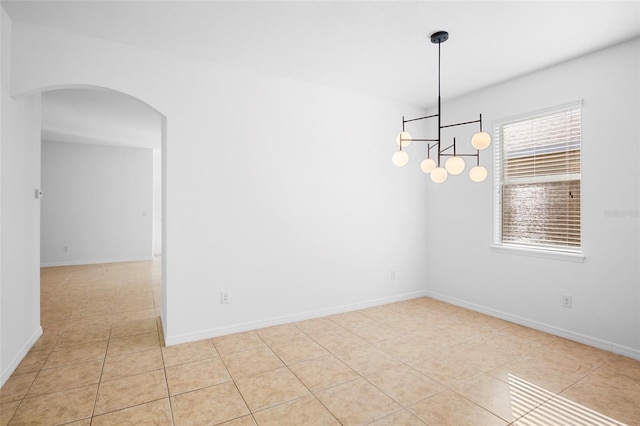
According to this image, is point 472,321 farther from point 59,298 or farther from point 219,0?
point 59,298

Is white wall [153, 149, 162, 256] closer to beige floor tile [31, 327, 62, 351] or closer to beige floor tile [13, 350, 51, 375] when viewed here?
beige floor tile [31, 327, 62, 351]

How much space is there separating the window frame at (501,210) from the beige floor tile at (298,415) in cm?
280

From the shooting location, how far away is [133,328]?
350cm

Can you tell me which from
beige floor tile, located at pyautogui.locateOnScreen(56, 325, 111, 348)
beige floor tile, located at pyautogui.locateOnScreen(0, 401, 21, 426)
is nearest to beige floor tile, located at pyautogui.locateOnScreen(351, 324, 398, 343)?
beige floor tile, located at pyautogui.locateOnScreen(56, 325, 111, 348)

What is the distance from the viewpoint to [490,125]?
12.9ft

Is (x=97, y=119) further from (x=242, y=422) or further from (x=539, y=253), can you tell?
(x=539, y=253)

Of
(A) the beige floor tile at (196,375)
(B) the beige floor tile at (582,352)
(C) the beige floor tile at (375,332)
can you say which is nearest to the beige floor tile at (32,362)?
(A) the beige floor tile at (196,375)

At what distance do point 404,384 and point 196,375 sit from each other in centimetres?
158

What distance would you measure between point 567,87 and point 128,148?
8.20 m

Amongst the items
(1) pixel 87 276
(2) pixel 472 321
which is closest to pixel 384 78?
(2) pixel 472 321

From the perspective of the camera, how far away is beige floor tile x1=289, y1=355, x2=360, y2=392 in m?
2.42

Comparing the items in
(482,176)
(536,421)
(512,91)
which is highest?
(512,91)

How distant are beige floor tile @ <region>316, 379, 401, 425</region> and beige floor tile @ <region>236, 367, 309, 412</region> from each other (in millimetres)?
198

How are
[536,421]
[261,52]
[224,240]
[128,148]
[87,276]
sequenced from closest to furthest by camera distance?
[536,421]
[261,52]
[224,240]
[87,276]
[128,148]
